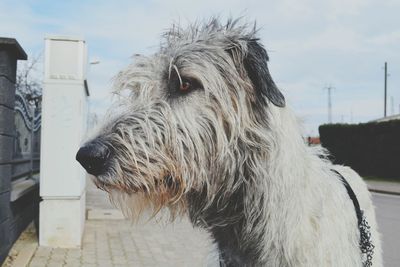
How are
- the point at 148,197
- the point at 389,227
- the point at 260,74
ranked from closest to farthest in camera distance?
→ the point at 148,197
the point at 260,74
the point at 389,227

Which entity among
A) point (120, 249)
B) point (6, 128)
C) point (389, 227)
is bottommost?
point (389, 227)

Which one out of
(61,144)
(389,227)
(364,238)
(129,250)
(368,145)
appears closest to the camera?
(364,238)

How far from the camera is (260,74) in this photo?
8.23 ft

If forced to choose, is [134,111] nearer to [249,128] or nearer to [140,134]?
[140,134]

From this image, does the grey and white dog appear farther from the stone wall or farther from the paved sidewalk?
the stone wall

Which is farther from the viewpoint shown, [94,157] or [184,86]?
[184,86]

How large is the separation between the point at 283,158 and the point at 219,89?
45 cm

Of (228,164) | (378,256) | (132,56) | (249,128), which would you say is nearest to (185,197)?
(228,164)

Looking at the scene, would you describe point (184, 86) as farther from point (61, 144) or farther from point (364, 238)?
point (61, 144)

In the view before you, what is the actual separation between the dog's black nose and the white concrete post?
587 centimetres

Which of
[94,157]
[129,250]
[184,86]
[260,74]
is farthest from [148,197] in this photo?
[129,250]

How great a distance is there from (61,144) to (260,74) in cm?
611

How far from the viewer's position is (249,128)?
250 centimetres

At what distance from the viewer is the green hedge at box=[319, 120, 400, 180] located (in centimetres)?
2598
